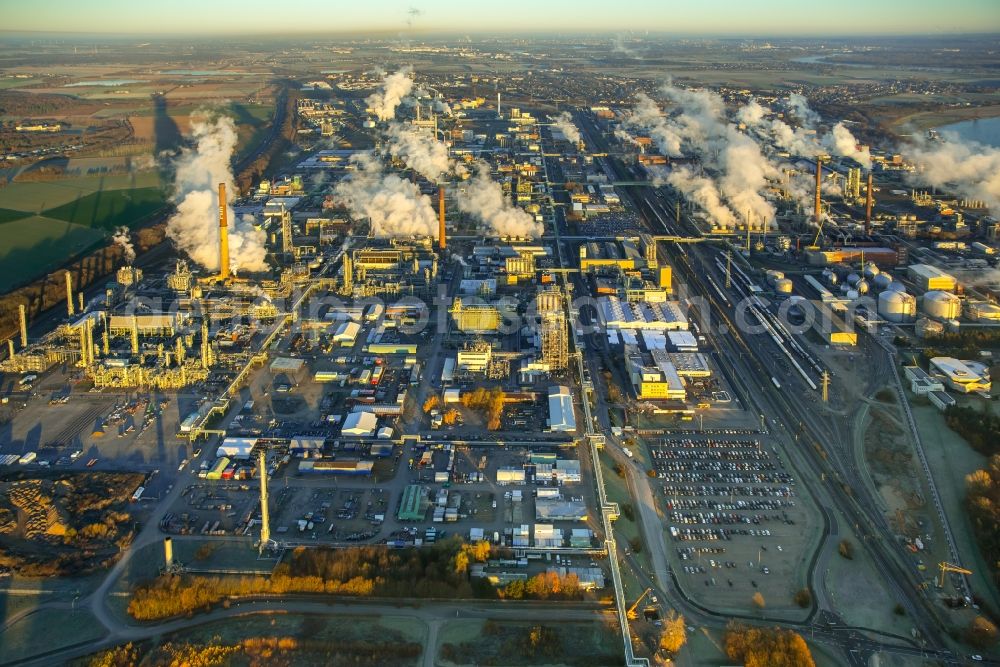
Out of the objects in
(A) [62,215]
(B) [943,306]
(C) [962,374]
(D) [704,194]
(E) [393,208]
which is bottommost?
(C) [962,374]

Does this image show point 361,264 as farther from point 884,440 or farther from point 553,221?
point 884,440

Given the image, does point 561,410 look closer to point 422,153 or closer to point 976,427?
point 976,427

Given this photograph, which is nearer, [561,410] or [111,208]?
[561,410]

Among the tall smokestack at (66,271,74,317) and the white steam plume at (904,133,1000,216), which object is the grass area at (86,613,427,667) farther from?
the white steam plume at (904,133,1000,216)

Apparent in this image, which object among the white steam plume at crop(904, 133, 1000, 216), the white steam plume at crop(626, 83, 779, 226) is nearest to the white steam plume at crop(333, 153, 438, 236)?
the white steam plume at crop(626, 83, 779, 226)

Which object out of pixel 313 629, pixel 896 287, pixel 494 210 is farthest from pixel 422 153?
pixel 313 629

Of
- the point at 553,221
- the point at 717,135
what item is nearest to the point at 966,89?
the point at 717,135
